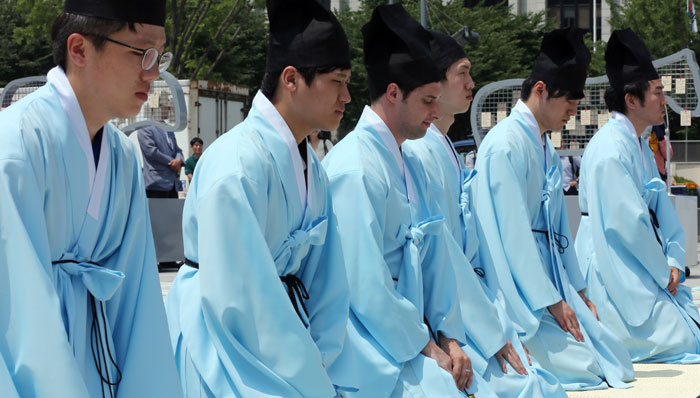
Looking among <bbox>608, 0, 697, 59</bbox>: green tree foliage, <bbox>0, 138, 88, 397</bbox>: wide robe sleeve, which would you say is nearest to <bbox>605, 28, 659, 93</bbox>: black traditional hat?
<bbox>0, 138, 88, 397</bbox>: wide robe sleeve

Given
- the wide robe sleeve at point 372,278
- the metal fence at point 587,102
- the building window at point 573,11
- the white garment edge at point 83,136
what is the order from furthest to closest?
the building window at point 573,11, the metal fence at point 587,102, the wide robe sleeve at point 372,278, the white garment edge at point 83,136

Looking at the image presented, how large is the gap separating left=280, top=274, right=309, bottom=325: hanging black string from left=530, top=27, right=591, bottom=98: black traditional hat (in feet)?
10.9

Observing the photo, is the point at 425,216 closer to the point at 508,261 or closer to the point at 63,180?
the point at 508,261

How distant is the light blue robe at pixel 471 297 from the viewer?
17.4 ft

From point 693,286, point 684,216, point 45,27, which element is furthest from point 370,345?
point 45,27

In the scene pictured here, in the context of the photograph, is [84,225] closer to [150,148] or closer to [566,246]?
[566,246]

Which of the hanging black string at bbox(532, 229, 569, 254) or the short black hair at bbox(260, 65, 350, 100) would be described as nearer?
the short black hair at bbox(260, 65, 350, 100)

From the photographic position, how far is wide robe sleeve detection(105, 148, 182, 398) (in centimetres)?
296

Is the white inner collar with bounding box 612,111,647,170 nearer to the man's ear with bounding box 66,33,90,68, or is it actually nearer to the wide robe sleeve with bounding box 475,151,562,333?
the wide robe sleeve with bounding box 475,151,562,333

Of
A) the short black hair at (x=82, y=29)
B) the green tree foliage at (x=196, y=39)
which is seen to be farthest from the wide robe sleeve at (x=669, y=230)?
the green tree foliage at (x=196, y=39)

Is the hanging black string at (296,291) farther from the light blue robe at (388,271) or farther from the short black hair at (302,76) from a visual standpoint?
the short black hair at (302,76)

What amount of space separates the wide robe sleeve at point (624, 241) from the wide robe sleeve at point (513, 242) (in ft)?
4.40

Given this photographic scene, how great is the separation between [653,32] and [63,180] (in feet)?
118

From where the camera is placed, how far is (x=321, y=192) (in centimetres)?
398
